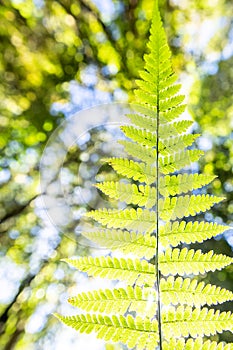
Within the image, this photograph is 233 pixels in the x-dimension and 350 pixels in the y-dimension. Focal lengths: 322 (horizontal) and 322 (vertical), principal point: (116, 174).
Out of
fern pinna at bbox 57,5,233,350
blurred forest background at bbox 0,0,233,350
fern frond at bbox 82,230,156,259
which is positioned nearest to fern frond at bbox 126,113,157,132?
fern pinna at bbox 57,5,233,350

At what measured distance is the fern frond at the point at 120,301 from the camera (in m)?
0.61

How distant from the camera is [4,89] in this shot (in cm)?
426

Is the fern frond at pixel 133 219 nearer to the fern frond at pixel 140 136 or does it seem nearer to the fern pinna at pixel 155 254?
the fern pinna at pixel 155 254

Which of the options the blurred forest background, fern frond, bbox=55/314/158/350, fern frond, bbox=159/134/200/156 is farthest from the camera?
the blurred forest background

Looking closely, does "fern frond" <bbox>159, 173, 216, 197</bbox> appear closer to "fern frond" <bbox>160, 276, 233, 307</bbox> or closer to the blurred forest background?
"fern frond" <bbox>160, 276, 233, 307</bbox>

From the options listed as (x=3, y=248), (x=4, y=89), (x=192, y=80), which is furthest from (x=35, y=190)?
(x=192, y=80)

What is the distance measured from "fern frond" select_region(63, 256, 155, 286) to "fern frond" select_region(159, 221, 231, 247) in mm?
68

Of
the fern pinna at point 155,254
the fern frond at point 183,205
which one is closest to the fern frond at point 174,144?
the fern pinna at point 155,254

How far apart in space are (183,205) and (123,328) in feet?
0.88

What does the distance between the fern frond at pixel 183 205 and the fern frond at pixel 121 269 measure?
0.11 m

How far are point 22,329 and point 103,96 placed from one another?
3.46 metres

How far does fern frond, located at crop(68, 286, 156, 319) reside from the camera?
608mm

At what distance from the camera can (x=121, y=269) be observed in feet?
2.10

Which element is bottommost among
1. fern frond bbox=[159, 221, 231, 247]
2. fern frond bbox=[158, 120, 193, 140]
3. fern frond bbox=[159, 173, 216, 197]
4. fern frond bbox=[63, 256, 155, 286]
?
fern frond bbox=[63, 256, 155, 286]
